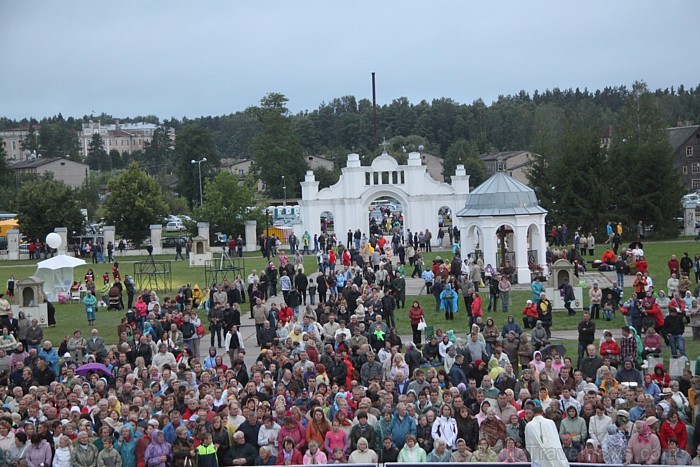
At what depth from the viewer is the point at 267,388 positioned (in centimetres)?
1673

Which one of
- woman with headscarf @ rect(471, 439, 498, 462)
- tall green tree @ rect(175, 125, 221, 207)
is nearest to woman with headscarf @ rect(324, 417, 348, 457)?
woman with headscarf @ rect(471, 439, 498, 462)

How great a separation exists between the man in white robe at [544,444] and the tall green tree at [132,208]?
169ft

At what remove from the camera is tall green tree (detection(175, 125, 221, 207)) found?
101625mm

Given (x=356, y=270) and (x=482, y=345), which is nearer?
(x=482, y=345)

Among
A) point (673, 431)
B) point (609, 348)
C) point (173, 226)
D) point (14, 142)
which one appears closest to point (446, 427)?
point (673, 431)

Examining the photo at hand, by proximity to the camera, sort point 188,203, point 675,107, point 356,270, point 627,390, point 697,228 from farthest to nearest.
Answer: point 675,107 → point 188,203 → point 697,228 → point 356,270 → point 627,390

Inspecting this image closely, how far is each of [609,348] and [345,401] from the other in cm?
621

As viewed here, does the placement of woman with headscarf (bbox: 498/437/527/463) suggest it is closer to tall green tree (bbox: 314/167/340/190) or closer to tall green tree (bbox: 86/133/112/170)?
tall green tree (bbox: 314/167/340/190)

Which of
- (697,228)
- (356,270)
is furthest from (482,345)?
(697,228)

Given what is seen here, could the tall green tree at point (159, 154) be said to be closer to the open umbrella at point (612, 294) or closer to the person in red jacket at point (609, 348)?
the open umbrella at point (612, 294)

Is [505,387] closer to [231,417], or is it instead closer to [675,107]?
[231,417]

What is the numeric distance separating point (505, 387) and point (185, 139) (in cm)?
8876

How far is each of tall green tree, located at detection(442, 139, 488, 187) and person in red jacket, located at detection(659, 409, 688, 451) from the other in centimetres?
8767

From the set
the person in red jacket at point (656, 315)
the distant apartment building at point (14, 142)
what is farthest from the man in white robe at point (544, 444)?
the distant apartment building at point (14, 142)
